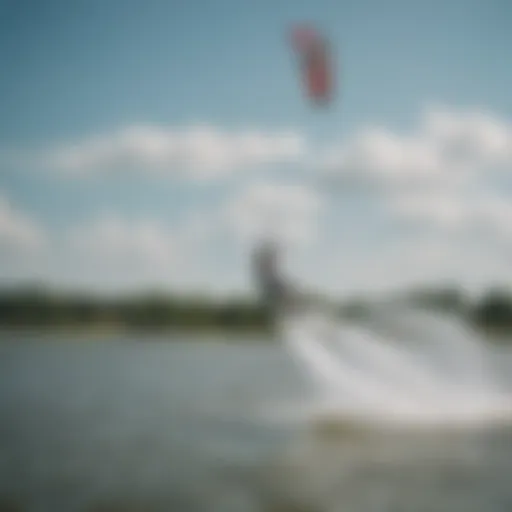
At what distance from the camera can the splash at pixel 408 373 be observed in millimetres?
5828

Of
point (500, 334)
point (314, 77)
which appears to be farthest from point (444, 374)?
point (314, 77)

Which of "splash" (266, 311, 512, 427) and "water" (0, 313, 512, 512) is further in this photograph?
"splash" (266, 311, 512, 427)

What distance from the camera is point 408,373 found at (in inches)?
242

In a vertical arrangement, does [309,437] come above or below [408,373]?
below

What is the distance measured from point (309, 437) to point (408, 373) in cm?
101

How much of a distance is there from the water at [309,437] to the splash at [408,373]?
0.04 ft

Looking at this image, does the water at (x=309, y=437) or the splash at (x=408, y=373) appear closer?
the water at (x=309, y=437)

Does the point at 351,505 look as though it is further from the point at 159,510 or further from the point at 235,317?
the point at 235,317

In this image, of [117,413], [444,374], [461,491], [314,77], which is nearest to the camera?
[314,77]

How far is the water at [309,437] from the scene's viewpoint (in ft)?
14.8

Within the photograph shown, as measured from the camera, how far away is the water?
4496mm

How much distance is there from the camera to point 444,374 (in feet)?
20.3

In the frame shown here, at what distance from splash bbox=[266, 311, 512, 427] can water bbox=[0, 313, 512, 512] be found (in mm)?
12

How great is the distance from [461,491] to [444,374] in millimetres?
1635
